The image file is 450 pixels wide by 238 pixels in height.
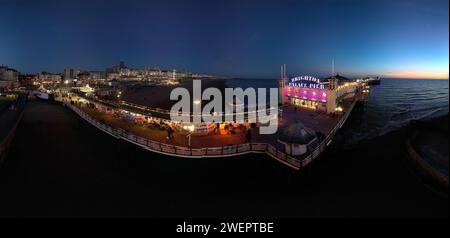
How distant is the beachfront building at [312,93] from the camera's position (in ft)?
95.5

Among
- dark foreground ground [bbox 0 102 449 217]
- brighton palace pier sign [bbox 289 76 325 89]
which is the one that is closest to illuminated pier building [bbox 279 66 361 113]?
brighton palace pier sign [bbox 289 76 325 89]

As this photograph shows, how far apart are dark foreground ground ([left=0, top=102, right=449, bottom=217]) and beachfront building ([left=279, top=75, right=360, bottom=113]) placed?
10.3m

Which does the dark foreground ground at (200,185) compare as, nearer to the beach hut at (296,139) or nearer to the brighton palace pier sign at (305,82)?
the beach hut at (296,139)

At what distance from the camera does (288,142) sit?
15.5 meters

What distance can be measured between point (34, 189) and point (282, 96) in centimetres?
3314

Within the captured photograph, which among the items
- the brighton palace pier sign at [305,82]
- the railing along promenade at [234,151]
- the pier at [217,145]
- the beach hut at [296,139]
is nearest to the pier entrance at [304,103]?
the brighton palace pier sign at [305,82]

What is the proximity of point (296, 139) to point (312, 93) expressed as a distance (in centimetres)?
1839

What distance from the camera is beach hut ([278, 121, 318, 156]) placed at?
50.4 feet

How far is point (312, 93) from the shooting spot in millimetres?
31516

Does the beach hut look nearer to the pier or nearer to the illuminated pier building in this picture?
the pier

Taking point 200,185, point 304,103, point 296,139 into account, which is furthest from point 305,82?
point 200,185

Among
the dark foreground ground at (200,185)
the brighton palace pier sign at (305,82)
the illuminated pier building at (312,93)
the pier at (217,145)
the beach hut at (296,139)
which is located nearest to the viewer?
the dark foreground ground at (200,185)

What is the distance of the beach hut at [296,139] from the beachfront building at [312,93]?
15.3m
